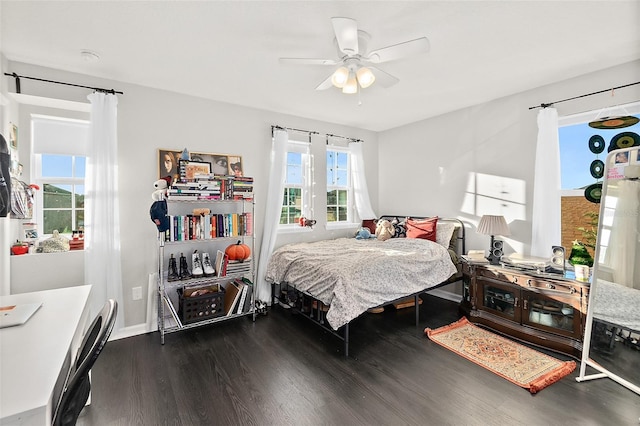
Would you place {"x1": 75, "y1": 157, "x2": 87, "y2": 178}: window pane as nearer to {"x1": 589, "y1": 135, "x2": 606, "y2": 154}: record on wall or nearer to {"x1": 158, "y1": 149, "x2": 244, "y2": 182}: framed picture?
{"x1": 158, "y1": 149, "x2": 244, "y2": 182}: framed picture

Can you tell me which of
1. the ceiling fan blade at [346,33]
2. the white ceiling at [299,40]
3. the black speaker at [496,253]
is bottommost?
the black speaker at [496,253]

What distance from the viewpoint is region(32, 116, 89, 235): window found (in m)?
2.85

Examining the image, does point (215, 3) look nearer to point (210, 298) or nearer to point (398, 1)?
point (398, 1)

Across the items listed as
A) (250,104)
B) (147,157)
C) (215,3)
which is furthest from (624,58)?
(147,157)

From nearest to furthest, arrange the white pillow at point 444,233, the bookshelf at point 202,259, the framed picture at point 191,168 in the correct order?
the bookshelf at point 202,259
the framed picture at point 191,168
the white pillow at point 444,233

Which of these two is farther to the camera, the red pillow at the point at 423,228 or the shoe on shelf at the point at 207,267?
the red pillow at the point at 423,228

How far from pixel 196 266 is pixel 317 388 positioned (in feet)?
5.92

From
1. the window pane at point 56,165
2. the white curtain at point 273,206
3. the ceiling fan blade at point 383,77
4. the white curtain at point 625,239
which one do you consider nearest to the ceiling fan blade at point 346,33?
the ceiling fan blade at point 383,77

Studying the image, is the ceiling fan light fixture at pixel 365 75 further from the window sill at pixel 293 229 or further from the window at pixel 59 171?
the window at pixel 59 171

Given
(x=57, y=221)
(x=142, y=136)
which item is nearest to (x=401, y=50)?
(x=142, y=136)

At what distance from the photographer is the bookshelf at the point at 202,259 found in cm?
299

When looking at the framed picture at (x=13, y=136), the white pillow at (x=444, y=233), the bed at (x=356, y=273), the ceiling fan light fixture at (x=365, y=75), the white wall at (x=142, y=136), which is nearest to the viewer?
the ceiling fan light fixture at (x=365, y=75)

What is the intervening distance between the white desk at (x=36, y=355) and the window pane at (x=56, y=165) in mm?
1743

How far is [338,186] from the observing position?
482 centimetres
